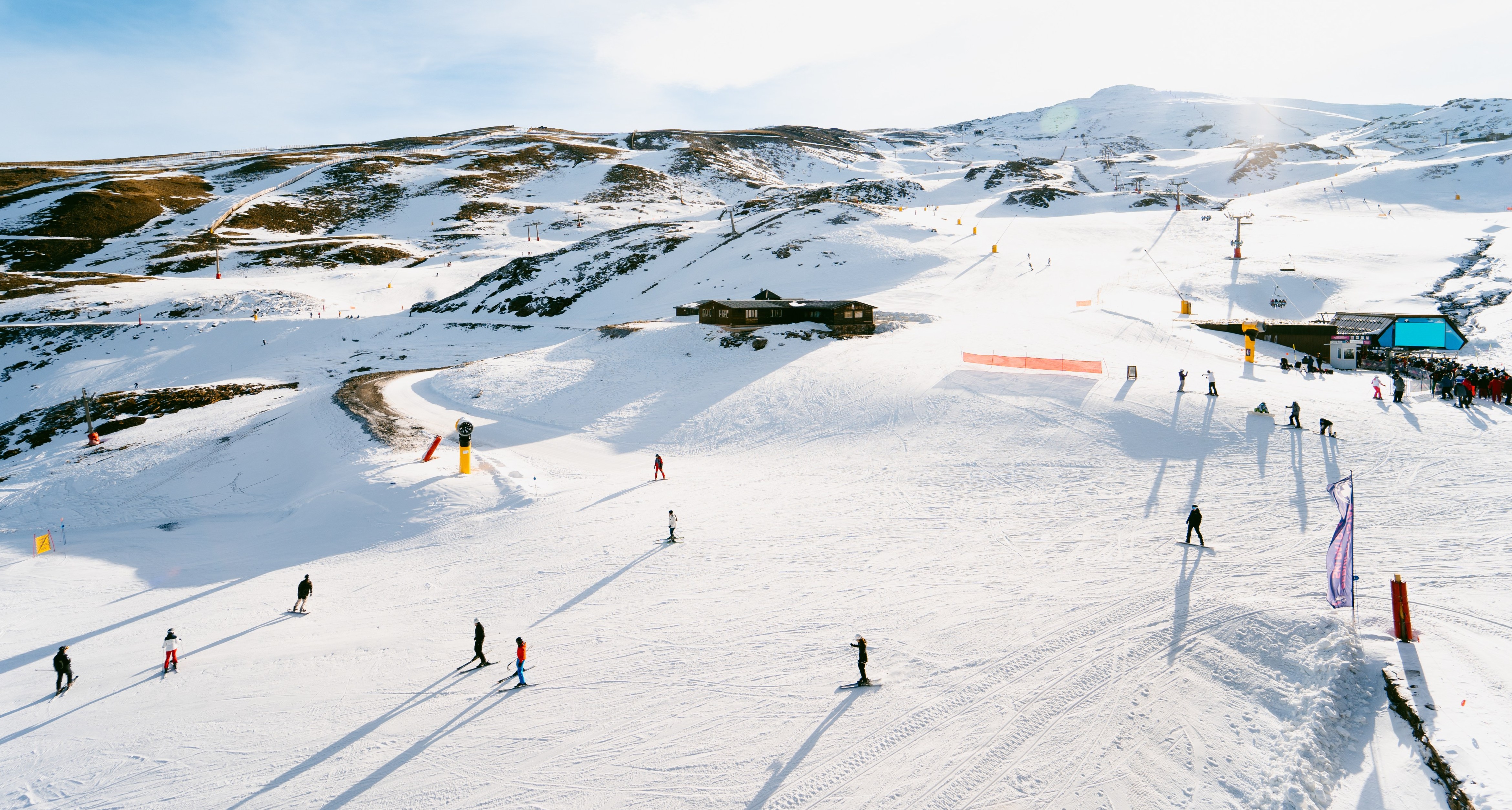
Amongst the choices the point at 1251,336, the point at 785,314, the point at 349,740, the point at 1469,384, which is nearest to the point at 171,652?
the point at 349,740

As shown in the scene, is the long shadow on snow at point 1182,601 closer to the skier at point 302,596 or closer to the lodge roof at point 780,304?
the skier at point 302,596

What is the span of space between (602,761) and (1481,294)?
65.8m

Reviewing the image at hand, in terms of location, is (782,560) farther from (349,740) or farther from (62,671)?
(62,671)

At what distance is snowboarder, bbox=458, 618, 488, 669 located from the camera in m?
15.9

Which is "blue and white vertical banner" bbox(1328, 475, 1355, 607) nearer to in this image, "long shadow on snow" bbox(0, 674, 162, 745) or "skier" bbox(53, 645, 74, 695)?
"long shadow on snow" bbox(0, 674, 162, 745)

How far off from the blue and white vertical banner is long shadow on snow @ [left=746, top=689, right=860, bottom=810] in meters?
12.0

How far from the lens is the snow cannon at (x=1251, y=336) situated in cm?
3891

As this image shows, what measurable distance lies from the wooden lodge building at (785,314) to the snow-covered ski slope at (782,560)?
138cm

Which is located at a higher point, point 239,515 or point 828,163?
point 828,163

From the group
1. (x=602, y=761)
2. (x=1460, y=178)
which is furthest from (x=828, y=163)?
(x=602, y=761)

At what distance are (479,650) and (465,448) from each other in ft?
52.0

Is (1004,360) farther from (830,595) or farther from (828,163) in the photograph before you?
(828,163)

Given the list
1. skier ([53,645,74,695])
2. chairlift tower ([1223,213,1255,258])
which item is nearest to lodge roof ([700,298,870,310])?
skier ([53,645,74,695])

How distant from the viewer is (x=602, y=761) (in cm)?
1288
